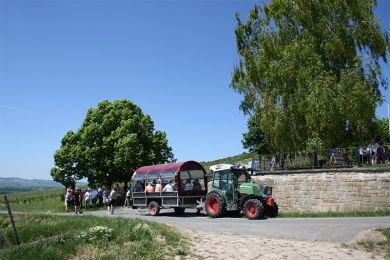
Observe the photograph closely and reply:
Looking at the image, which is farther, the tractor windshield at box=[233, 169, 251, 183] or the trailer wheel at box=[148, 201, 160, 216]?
the trailer wheel at box=[148, 201, 160, 216]

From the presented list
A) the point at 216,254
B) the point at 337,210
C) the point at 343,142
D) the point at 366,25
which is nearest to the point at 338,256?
the point at 216,254

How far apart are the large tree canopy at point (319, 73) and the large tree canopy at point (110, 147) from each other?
37.1 feet

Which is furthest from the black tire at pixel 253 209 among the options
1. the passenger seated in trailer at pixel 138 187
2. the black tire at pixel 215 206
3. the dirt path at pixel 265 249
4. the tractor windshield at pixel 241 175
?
the passenger seated in trailer at pixel 138 187

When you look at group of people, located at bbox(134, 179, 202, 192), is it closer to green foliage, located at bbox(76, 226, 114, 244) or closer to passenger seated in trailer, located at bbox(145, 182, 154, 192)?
passenger seated in trailer, located at bbox(145, 182, 154, 192)

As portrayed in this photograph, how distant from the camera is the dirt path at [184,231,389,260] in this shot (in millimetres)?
11891

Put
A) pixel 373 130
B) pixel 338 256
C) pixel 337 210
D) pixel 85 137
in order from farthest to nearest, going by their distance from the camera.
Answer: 1. pixel 85 137
2. pixel 373 130
3. pixel 337 210
4. pixel 338 256

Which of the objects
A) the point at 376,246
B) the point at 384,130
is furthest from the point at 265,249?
the point at 384,130

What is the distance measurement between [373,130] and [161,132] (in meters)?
18.0

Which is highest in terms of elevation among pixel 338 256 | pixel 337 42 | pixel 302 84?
pixel 337 42

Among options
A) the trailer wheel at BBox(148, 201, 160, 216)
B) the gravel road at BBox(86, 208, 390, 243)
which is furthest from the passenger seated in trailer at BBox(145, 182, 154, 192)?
the gravel road at BBox(86, 208, 390, 243)

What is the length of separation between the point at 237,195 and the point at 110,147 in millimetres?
18570

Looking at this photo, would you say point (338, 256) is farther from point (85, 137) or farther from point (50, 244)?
point (85, 137)

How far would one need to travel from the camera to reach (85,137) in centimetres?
3819

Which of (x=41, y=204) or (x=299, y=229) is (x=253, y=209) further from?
(x=41, y=204)
